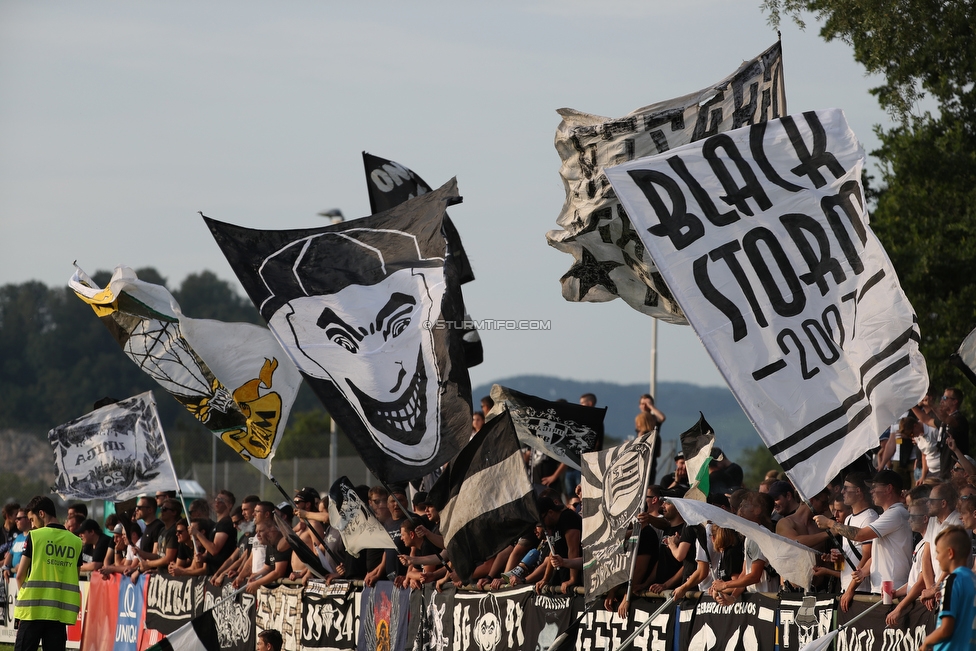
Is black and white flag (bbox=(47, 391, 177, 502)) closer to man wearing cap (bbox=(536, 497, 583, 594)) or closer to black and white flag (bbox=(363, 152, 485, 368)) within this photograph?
black and white flag (bbox=(363, 152, 485, 368))

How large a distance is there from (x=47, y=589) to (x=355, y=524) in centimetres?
317

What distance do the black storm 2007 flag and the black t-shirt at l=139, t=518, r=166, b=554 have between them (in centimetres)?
600

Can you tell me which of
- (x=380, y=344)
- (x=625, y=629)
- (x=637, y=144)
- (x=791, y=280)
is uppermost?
(x=637, y=144)

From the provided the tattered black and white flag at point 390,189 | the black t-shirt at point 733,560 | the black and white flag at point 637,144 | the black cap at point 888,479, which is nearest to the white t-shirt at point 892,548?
the black cap at point 888,479

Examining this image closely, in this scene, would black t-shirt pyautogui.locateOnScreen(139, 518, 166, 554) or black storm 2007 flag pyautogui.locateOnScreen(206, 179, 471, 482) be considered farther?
black t-shirt pyautogui.locateOnScreen(139, 518, 166, 554)

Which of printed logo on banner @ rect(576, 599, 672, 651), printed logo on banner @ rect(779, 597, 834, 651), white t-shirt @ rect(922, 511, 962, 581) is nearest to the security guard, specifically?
printed logo on banner @ rect(576, 599, 672, 651)

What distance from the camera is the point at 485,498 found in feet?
39.1

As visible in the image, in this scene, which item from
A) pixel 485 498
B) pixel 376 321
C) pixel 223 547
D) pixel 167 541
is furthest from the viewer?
pixel 167 541

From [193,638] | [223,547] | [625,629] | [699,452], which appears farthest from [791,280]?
[223,547]

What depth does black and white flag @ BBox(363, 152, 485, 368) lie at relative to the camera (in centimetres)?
1563

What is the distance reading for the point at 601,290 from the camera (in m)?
11.9

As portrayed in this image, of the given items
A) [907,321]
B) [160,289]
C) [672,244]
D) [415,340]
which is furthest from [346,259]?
[907,321]

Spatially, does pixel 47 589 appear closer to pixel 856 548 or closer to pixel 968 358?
pixel 856 548

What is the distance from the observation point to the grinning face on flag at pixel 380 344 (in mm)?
11555
